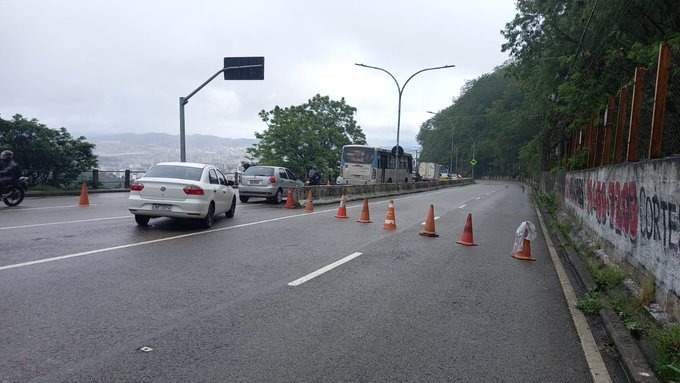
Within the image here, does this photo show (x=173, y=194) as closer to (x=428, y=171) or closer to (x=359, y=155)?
(x=359, y=155)

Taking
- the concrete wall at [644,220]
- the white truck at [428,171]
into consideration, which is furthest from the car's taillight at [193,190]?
the white truck at [428,171]

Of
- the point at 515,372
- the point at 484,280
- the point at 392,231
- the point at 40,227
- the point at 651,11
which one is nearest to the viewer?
the point at 515,372

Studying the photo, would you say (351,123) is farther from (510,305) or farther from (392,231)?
(510,305)

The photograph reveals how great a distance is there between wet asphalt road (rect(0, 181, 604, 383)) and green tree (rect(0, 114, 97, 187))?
1334 cm

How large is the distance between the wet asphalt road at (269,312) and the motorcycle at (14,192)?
5.56 m

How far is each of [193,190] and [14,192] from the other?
755 centimetres

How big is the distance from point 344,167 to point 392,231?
25384mm

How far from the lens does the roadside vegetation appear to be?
4.05m

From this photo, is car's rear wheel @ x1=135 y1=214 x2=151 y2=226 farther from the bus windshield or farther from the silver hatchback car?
the bus windshield

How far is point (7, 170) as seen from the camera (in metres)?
14.8

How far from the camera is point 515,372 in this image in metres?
4.01

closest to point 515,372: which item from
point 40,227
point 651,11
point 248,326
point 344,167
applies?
point 248,326

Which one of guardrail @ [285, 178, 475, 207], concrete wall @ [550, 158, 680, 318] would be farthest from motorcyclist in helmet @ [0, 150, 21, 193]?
concrete wall @ [550, 158, 680, 318]

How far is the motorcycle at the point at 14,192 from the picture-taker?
14719mm
